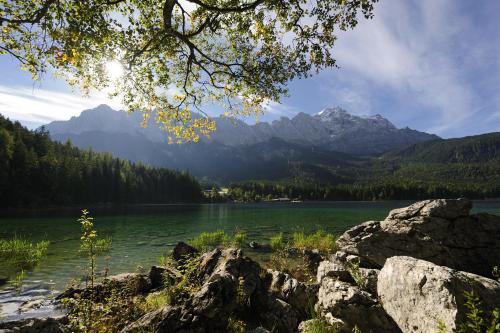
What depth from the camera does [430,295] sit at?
320 inches

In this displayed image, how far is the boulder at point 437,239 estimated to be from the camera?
639 inches

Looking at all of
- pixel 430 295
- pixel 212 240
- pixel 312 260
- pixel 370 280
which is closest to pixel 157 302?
pixel 370 280

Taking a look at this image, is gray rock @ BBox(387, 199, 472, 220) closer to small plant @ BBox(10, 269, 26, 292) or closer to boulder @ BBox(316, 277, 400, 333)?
boulder @ BBox(316, 277, 400, 333)

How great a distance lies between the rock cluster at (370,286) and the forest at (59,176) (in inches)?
4510

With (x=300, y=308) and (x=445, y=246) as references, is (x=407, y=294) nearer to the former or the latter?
(x=300, y=308)

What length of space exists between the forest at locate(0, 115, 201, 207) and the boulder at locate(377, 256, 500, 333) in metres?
124

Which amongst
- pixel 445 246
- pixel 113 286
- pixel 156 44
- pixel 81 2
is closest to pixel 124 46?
pixel 156 44

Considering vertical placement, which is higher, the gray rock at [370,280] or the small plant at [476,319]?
the small plant at [476,319]

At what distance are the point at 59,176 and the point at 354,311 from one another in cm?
13787

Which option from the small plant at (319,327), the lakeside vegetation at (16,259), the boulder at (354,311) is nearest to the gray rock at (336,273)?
the boulder at (354,311)

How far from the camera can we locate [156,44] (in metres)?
18.4

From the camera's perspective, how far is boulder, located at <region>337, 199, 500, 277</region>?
16.2 m

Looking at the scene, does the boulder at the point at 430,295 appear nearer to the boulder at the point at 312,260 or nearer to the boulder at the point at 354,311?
the boulder at the point at 354,311

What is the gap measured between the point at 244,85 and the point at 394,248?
14190mm
